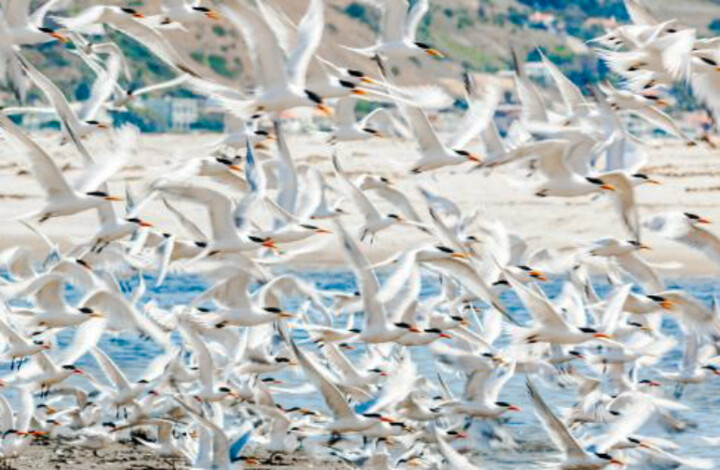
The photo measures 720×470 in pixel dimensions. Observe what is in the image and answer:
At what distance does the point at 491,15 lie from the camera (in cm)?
9119

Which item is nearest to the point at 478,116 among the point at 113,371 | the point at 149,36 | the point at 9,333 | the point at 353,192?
the point at 353,192

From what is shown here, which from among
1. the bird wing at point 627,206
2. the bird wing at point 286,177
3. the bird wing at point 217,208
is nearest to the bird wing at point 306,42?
the bird wing at point 286,177

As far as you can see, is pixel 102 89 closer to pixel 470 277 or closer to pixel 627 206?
pixel 470 277

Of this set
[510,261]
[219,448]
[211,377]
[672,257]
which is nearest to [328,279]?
[672,257]

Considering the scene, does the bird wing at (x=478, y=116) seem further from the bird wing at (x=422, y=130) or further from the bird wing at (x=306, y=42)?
the bird wing at (x=306, y=42)

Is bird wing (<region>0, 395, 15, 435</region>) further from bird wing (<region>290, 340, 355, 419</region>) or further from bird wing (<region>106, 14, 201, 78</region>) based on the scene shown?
bird wing (<region>106, 14, 201, 78</region>)

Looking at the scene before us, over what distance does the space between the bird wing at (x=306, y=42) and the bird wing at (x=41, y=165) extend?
1.74 m

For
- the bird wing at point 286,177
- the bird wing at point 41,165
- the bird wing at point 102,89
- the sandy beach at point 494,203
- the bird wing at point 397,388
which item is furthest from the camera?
the sandy beach at point 494,203

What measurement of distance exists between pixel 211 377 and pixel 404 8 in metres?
3.56

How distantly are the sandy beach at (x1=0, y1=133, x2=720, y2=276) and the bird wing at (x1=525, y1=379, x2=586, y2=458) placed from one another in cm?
1443

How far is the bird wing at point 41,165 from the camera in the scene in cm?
1126

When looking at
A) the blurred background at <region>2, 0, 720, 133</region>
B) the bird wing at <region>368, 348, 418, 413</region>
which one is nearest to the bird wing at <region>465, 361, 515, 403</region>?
the bird wing at <region>368, 348, 418, 413</region>

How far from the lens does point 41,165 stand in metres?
11.9

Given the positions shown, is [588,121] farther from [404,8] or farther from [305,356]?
[305,356]
